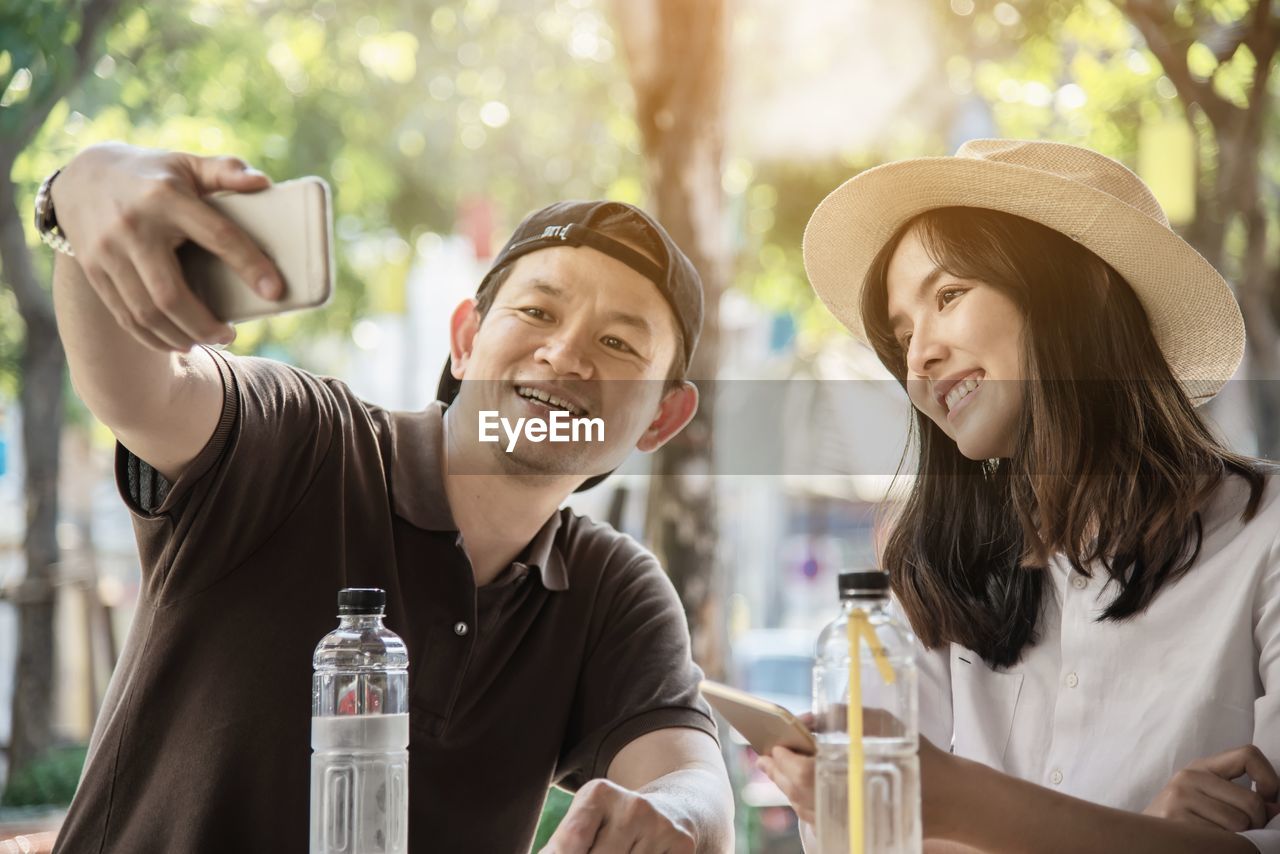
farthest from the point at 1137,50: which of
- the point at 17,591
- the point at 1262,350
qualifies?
the point at 17,591

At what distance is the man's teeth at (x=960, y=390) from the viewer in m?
1.60

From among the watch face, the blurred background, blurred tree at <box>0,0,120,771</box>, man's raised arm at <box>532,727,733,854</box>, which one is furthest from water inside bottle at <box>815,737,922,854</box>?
blurred tree at <box>0,0,120,771</box>

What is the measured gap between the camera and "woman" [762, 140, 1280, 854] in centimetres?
150

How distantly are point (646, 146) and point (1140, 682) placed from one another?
2.36 metres

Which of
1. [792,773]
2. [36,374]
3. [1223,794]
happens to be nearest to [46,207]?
[792,773]

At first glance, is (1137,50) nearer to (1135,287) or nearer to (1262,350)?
(1262,350)

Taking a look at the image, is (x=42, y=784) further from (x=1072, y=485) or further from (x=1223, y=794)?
(x=1223, y=794)

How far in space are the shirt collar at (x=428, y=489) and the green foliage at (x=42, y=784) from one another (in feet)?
9.95

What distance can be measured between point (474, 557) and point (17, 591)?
3.14m

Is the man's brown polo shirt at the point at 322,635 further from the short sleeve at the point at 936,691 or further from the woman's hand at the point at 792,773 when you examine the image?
the woman's hand at the point at 792,773

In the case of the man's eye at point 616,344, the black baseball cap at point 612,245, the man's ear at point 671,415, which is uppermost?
the black baseball cap at point 612,245

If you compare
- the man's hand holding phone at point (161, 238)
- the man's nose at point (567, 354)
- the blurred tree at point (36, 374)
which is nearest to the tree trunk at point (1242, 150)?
the man's nose at point (567, 354)

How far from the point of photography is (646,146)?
11.7ft

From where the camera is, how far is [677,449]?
3.49 m
